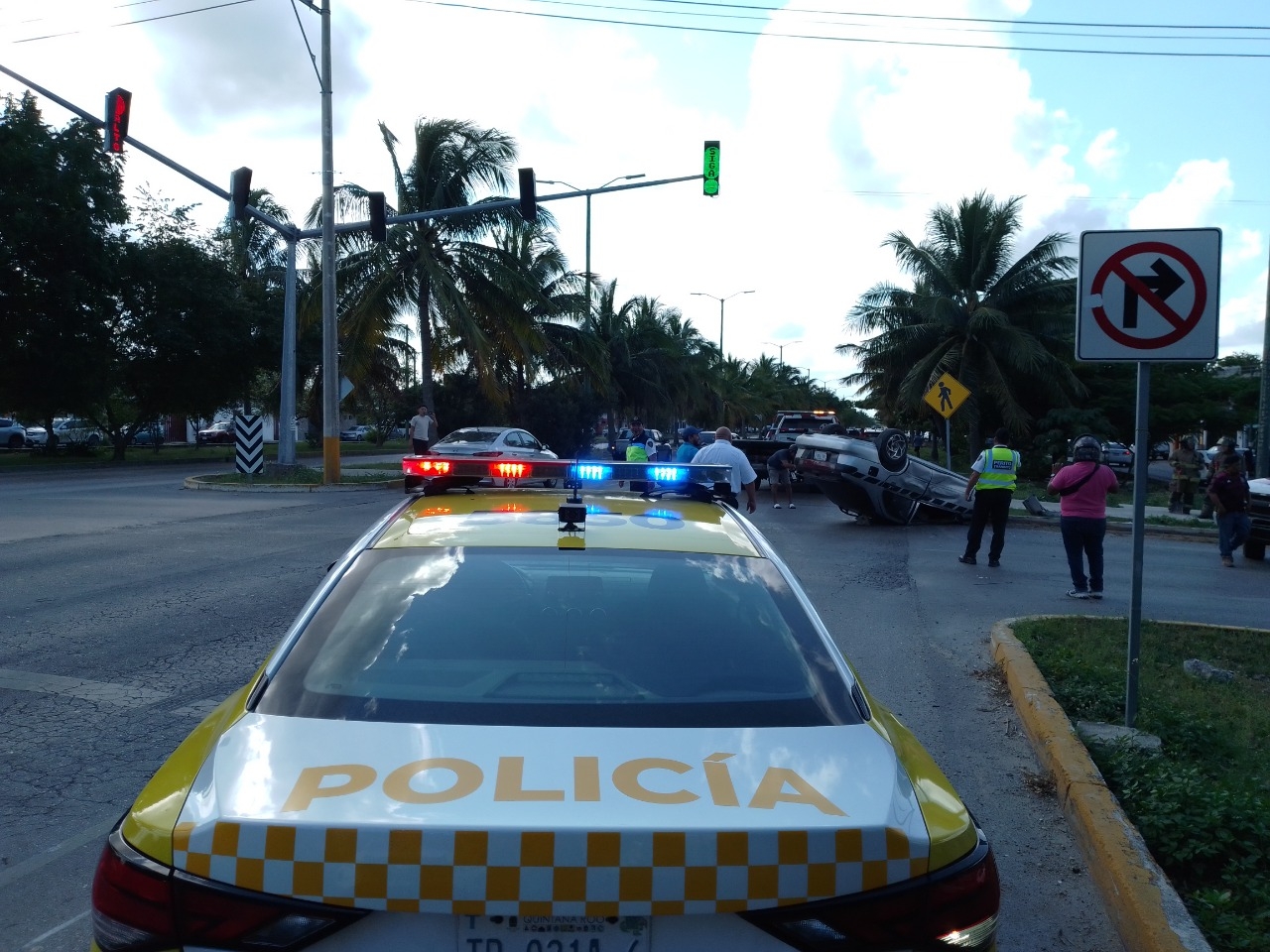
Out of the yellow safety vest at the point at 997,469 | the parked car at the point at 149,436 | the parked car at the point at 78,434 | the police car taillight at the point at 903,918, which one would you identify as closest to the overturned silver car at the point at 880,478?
the yellow safety vest at the point at 997,469

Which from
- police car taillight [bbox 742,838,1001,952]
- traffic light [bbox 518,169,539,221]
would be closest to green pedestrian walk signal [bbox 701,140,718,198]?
traffic light [bbox 518,169,539,221]

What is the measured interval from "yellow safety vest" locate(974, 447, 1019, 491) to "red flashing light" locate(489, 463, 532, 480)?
10.6m

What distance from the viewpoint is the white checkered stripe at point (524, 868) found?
6.61 ft

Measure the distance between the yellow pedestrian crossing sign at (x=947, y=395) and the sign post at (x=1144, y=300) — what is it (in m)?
15.9

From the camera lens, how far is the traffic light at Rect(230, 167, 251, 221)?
65.2 ft

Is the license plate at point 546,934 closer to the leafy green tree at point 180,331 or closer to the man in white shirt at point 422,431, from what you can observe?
the man in white shirt at point 422,431

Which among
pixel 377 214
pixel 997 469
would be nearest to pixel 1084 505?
pixel 997 469

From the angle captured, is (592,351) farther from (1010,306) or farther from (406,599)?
(406,599)

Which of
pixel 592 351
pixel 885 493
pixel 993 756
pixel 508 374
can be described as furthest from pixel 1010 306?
pixel 993 756

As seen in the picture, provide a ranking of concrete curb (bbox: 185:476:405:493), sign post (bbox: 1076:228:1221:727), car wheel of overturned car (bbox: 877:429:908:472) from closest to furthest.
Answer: sign post (bbox: 1076:228:1221:727)
car wheel of overturned car (bbox: 877:429:908:472)
concrete curb (bbox: 185:476:405:493)

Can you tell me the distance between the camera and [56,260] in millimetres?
33750

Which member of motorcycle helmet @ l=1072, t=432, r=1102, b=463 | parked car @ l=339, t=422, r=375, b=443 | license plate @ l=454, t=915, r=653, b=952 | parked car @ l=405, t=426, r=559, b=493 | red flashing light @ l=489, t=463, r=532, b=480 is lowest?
parked car @ l=339, t=422, r=375, b=443

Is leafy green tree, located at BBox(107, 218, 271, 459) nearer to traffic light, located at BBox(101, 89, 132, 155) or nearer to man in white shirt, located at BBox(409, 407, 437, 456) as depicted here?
man in white shirt, located at BBox(409, 407, 437, 456)

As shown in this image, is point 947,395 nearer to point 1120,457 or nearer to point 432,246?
point 432,246
